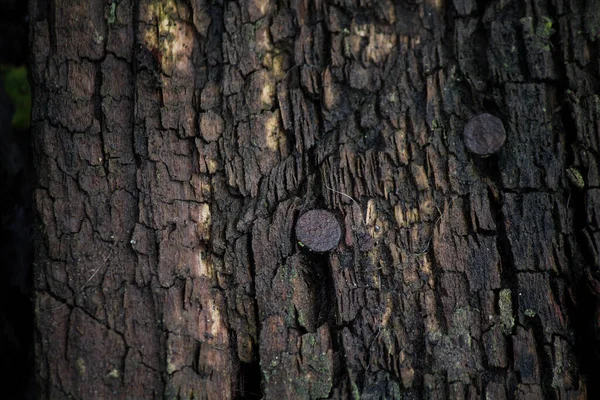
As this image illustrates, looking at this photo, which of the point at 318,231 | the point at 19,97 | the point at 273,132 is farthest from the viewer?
the point at 19,97

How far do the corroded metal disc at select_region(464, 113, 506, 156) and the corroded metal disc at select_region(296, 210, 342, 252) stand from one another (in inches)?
24.9

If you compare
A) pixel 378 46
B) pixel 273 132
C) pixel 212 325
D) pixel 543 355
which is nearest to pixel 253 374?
pixel 212 325

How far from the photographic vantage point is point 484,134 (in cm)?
200

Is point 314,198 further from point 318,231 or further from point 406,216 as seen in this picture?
point 406,216

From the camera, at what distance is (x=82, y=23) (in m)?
2.17

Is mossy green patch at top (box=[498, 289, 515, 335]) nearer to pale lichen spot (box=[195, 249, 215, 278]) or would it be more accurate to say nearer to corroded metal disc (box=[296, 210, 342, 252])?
corroded metal disc (box=[296, 210, 342, 252])

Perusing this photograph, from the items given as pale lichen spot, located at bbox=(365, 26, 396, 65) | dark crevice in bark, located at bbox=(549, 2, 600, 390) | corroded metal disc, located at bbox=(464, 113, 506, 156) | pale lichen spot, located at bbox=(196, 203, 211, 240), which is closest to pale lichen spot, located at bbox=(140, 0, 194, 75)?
pale lichen spot, located at bbox=(196, 203, 211, 240)

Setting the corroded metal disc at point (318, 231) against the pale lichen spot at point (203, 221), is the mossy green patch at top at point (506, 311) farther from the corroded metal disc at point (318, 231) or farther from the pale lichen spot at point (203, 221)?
the pale lichen spot at point (203, 221)

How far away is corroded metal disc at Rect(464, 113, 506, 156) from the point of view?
199cm

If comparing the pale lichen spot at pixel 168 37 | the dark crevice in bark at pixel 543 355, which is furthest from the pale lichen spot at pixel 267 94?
the dark crevice in bark at pixel 543 355

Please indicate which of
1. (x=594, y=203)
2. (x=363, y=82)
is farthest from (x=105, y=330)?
(x=594, y=203)

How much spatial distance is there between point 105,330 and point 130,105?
0.94 meters

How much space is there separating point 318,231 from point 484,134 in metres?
0.77

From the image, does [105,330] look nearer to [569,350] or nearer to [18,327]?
[18,327]
